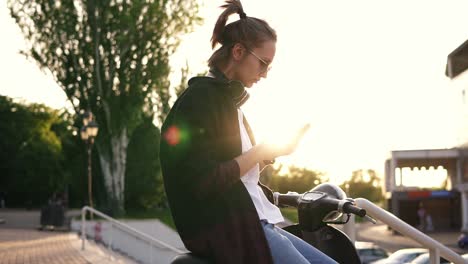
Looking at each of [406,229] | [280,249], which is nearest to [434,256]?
[406,229]

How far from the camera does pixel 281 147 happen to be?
2227 mm

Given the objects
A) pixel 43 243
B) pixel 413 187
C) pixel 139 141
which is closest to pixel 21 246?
pixel 43 243

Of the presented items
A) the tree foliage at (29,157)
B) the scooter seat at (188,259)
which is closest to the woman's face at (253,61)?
the scooter seat at (188,259)

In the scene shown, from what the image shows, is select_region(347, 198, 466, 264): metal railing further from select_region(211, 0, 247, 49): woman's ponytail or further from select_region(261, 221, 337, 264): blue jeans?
select_region(211, 0, 247, 49): woman's ponytail

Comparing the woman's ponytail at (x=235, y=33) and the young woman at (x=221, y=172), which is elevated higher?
the woman's ponytail at (x=235, y=33)

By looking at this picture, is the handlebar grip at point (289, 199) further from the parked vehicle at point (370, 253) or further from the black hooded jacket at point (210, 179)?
the parked vehicle at point (370, 253)

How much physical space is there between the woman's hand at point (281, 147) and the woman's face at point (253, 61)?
26 cm

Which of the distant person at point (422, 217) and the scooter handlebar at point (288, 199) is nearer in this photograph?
the scooter handlebar at point (288, 199)

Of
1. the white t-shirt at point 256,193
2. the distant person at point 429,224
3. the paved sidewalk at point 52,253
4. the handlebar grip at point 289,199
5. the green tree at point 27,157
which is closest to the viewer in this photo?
the white t-shirt at point 256,193

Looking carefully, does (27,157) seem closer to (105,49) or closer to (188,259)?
(105,49)

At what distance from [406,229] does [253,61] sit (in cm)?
130

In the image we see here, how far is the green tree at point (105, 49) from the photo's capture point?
116 feet

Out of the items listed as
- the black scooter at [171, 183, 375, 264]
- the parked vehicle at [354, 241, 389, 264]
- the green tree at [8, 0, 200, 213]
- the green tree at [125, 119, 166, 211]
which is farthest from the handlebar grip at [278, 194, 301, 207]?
the green tree at [125, 119, 166, 211]

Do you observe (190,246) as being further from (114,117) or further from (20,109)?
(20,109)
